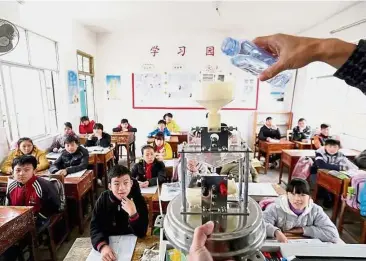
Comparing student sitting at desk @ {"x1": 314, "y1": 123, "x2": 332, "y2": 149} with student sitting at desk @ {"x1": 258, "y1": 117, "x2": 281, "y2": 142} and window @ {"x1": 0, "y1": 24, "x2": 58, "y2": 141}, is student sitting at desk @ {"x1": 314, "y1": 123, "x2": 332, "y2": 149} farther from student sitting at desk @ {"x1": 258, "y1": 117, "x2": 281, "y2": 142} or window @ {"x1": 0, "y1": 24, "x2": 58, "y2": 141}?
window @ {"x1": 0, "y1": 24, "x2": 58, "y2": 141}

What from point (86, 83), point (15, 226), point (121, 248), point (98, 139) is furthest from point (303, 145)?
point (86, 83)

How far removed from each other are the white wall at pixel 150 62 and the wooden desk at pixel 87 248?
496 cm

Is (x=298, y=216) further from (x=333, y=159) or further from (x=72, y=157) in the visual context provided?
(x=72, y=157)

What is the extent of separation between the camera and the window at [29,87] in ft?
11.7

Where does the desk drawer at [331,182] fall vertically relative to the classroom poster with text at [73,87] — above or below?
below

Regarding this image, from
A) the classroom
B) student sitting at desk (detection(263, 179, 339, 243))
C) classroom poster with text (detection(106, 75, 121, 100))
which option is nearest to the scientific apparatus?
the classroom

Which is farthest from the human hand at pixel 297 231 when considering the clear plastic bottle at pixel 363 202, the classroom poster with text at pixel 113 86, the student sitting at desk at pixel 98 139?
the classroom poster with text at pixel 113 86

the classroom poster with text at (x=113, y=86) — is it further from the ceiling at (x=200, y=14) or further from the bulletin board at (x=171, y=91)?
the ceiling at (x=200, y=14)

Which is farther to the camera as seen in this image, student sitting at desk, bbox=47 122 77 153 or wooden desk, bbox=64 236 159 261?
student sitting at desk, bbox=47 122 77 153

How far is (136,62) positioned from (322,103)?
189 inches

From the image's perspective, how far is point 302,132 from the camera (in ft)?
17.3

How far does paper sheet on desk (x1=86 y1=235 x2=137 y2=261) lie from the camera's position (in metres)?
1.32

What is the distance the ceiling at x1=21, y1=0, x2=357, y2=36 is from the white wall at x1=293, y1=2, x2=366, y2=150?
0.80 feet

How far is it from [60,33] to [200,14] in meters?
2.92
